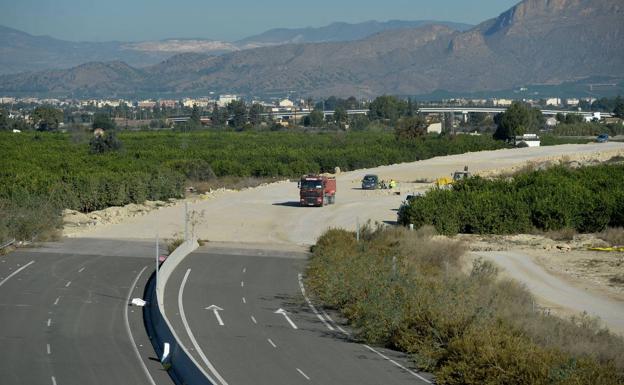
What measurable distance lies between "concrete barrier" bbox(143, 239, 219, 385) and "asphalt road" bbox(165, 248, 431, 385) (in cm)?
46

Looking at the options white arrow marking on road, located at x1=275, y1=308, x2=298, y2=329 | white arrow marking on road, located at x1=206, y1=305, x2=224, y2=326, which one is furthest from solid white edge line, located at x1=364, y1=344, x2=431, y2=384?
white arrow marking on road, located at x1=206, y1=305, x2=224, y2=326

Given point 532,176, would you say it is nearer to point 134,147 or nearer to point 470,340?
point 470,340

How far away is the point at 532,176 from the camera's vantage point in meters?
68.4

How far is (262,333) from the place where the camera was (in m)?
30.3

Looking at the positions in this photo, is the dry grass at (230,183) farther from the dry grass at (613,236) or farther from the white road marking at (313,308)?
the white road marking at (313,308)

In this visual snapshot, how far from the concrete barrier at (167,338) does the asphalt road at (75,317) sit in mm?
291

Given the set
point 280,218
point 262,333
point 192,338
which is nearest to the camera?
point 192,338

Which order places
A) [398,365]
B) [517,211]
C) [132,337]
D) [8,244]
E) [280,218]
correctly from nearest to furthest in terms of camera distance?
[398,365], [132,337], [8,244], [517,211], [280,218]

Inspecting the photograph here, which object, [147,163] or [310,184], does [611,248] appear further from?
[147,163]

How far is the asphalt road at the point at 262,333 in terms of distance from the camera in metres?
25.4

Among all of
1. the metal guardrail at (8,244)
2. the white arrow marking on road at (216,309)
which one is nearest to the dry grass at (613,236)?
the white arrow marking on road at (216,309)

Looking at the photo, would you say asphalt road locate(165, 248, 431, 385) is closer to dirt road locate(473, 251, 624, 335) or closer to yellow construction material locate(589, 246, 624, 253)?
dirt road locate(473, 251, 624, 335)

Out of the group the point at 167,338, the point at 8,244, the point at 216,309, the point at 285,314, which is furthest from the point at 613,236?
the point at 167,338

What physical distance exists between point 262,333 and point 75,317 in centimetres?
603
